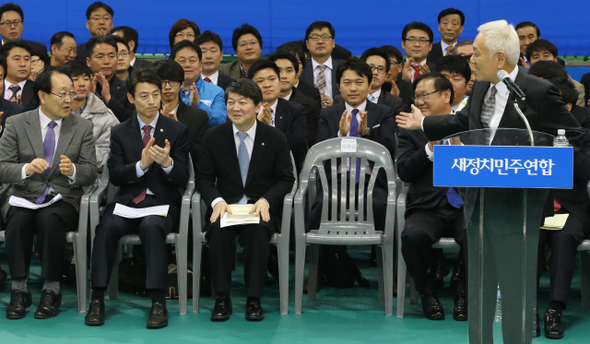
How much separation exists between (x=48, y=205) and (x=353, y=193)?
72.9 inches

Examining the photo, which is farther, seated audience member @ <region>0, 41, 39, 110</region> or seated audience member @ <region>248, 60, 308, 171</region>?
seated audience member @ <region>0, 41, 39, 110</region>

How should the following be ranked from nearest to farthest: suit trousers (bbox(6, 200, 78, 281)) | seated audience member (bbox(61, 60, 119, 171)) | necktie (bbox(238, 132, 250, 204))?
suit trousers (bbox(6, 200, 78, 281)) → necktie (bbox(238, 132, 250, 204)) → seated audience member (bbox(61, 60, 119, 171))

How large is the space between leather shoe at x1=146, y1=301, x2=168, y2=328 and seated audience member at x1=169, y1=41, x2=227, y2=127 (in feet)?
5.48

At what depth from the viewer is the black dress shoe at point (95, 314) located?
4.45 metres

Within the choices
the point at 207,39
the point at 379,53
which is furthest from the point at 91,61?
the point at 379,53

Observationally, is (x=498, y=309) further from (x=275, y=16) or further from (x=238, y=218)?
(x=275, y=16)

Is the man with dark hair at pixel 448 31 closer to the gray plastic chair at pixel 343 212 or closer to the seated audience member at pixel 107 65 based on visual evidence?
the gray plastic chair at pixel 343 212

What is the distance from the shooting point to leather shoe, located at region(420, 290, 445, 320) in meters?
4.58

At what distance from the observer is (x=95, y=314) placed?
14.7 feet

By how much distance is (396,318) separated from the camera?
464cm

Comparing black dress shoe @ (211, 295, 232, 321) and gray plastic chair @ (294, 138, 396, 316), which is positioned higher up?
gray plastic chair @ (294, 138, 396, 316)

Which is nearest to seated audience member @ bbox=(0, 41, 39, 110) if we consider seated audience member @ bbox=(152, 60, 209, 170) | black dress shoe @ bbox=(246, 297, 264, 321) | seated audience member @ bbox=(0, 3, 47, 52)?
seated audience member @ bbox=(0, 3, 47, 52)

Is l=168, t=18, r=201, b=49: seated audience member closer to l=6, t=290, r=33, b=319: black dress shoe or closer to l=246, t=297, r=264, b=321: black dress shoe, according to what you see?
l=6, t=290, r=33, b=319: black dress shoe

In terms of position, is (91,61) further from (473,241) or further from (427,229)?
(473,241)
